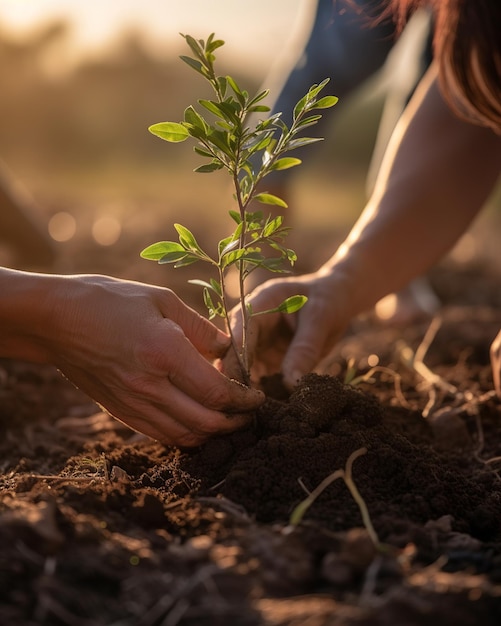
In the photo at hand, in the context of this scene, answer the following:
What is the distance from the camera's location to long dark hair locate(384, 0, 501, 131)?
2086 mm

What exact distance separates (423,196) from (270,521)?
1674 millimetres

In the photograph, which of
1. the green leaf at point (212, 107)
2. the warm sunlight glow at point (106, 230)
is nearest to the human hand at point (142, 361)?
the green leaf at point (212, 107)

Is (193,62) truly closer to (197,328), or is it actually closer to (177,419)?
(197,328)

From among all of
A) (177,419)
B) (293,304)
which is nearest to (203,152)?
(293,304)

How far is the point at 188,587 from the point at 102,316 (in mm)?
709

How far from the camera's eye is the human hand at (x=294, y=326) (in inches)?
90.7

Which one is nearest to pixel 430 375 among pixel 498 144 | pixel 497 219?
pixel 498 144

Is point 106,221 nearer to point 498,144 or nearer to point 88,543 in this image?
point 498,144

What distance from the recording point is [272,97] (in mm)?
3867

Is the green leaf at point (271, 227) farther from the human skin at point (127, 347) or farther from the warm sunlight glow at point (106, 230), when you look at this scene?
the warm sunlight glow at point (106, 230)

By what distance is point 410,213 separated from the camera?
2.85 metres

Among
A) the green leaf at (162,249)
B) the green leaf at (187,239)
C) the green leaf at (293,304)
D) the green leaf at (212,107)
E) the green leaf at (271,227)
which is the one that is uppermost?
the green leaf at (212,107)

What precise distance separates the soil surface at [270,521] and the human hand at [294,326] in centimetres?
14

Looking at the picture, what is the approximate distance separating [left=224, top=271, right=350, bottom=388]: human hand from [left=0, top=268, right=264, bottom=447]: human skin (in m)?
0.38
